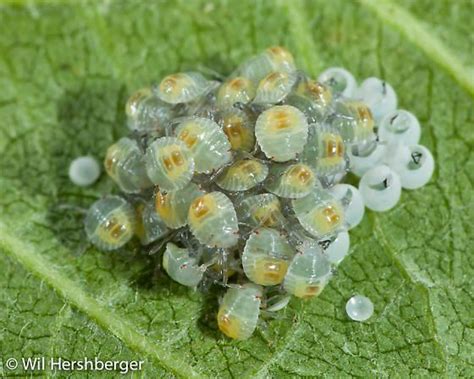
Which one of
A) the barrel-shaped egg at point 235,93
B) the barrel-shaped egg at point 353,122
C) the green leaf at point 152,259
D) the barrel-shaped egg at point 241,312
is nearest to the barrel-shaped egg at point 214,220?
the barrel-shaped egg at point 241,312

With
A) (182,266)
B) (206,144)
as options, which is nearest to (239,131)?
(206,144)

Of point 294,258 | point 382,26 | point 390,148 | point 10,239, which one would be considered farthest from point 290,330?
point 382,26

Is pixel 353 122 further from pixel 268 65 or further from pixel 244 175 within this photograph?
pixel 244 175

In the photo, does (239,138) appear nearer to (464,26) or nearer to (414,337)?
(414,337)

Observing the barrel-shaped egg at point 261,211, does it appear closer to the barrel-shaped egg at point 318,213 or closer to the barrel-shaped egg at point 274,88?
the barrel-shaped egg at point 318,213

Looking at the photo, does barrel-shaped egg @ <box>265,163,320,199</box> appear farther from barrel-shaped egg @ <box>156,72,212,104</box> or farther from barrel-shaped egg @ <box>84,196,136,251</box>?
barrel-shaped egg @ <box>84,196,136,251</box>
